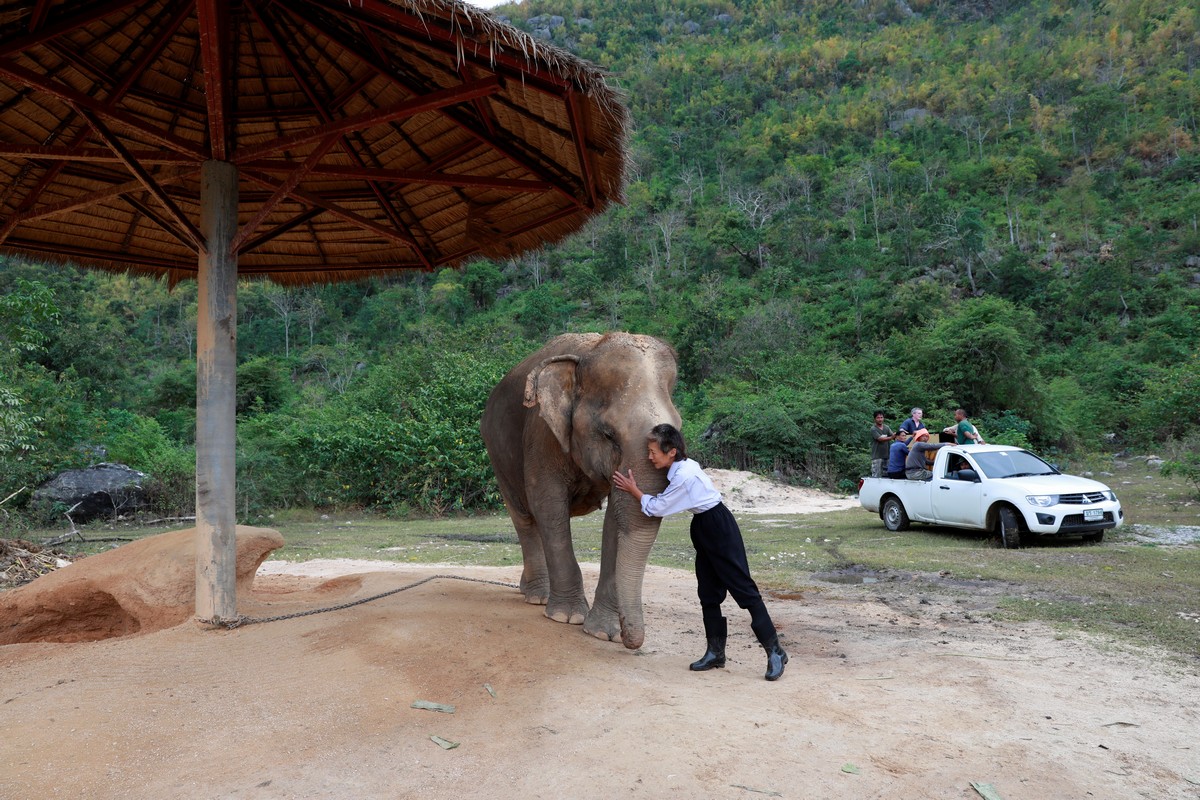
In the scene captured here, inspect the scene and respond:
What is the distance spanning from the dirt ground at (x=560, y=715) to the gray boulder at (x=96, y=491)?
1608 cm

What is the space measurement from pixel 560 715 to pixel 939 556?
8343mm

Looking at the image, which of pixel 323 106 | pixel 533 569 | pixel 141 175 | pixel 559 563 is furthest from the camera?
pixel 533 569

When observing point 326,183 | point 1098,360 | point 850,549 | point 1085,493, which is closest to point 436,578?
point 326,183

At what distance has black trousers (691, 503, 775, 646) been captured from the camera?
Result: 5.30 m

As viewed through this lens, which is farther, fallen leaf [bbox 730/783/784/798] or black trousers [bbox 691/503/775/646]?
black trousers [bbox 691/503/775/646]

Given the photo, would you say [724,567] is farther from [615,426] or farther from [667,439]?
[615,426]

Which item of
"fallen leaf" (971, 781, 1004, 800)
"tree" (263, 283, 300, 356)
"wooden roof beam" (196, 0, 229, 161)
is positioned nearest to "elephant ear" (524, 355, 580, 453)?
"wooden roof beam" (196, 0, 229, 161)

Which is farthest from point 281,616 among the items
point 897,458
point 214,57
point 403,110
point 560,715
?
point 897,458

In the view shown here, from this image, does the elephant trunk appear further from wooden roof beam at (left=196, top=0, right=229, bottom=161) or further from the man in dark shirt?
the man in dark shirt

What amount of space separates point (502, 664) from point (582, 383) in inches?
83.6

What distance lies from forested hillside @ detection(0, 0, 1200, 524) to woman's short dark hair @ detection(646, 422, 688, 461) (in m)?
2.50

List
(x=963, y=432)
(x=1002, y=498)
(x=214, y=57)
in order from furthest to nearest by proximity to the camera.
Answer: (x=963, y=432) → (x=1002, y=498) → (x=214, y=57)

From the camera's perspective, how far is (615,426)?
5.62m

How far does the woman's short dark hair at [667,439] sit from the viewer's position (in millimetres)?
5203
